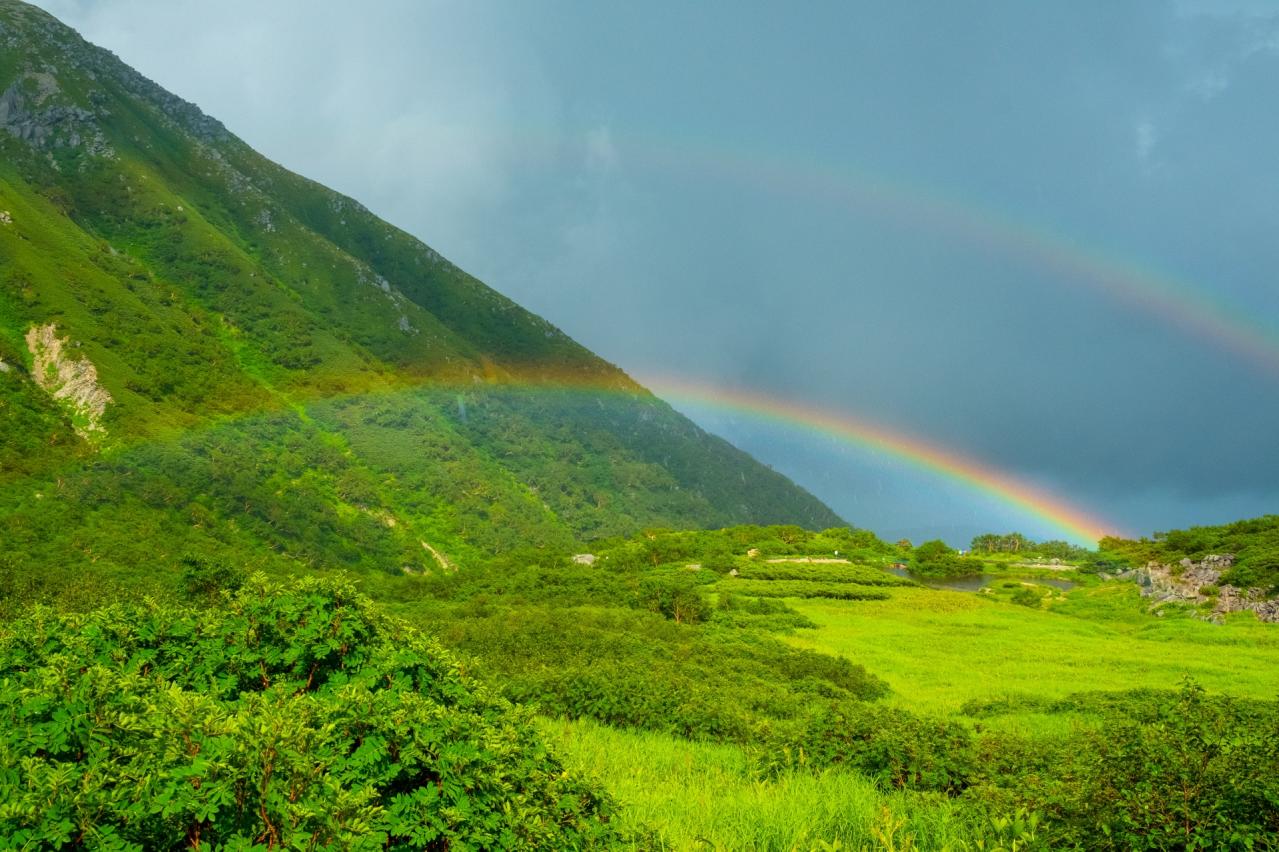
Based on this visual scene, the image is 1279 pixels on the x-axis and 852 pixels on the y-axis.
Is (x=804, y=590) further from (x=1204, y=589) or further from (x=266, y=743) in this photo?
(x=266, y=743)

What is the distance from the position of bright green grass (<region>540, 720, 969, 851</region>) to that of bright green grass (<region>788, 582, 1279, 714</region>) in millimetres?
14482

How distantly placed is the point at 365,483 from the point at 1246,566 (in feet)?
334

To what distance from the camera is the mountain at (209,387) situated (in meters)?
66.1

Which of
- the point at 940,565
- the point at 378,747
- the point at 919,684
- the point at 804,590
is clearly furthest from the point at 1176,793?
the point at 940,565

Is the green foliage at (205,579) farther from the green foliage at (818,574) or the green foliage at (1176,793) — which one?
the green foliage at (818,574)

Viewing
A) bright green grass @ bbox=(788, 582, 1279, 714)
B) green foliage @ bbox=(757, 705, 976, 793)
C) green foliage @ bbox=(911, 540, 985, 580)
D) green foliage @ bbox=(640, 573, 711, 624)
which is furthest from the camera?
green foliage @ bbox=(911, 540, 985, 580)

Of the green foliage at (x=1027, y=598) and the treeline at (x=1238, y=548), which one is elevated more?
the treeline at (x=1238, y=548)

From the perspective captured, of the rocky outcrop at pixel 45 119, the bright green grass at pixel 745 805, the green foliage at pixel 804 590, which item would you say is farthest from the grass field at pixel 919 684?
the rocky outcrop at pixel 45 119

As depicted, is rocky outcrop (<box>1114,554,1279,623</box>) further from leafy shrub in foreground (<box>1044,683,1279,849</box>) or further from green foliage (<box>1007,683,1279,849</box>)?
leafy shrub in foreground (<box>1044,683,1279,849</box>)

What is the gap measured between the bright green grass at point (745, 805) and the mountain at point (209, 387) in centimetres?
1540

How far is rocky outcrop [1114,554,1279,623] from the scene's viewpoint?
48.3m

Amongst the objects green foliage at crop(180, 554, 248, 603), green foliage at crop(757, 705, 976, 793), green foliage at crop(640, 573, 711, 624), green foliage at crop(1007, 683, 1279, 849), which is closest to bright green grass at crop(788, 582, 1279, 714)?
green foliage at crop(640, 573, 711, 624)

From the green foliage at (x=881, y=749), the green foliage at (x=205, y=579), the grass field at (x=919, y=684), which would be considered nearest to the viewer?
the grass field at (x=919, y=684)

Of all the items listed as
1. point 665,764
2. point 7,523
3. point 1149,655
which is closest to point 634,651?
point 665,764
